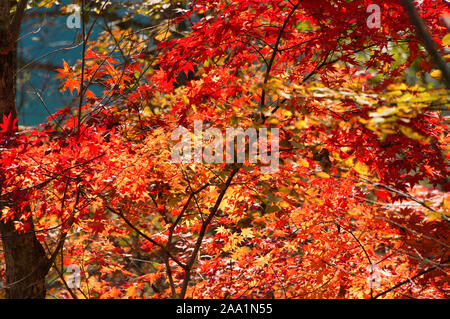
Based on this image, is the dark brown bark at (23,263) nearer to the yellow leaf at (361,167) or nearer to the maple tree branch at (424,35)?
the yellow leaf at (361,167)

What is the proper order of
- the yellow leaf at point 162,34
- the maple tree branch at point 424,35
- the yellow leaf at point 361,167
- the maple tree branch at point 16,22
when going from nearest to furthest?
1. the maple tree branch at point 424,35
2. the yellow leaf at point 361,167
3. the yellow leaf at point 162,34
4. the maple tree branch at point 16,22

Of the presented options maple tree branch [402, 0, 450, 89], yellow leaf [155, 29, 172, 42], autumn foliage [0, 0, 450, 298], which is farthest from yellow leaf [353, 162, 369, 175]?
yellow leaf [155, 29, 172, 42]

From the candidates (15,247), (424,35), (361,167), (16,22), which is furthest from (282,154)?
(16,22)

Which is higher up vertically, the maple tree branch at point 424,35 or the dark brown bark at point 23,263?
the maple tree branch at point 424,35

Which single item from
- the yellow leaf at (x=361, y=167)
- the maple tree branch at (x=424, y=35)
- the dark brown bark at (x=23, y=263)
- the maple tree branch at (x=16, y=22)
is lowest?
the dark brown bark at (x=23, y=263)

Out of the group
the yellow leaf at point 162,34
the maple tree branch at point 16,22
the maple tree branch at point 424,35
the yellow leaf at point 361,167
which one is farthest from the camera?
the maple tree branch at point 16,22

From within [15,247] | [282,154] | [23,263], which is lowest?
[23,263]

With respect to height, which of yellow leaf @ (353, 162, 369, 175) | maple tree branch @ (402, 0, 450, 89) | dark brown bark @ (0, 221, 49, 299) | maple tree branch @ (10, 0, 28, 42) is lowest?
dark brown bark @ (0, 221, 49, 299)

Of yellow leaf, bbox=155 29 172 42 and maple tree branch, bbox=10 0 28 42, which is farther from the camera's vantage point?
maple tree branch, bbox=10 0 28 42

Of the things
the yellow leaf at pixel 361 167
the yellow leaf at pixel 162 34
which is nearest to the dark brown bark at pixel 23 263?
the yellow leaf at pixel 162 34

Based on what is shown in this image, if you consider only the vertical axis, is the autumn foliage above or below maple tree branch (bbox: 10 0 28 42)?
below

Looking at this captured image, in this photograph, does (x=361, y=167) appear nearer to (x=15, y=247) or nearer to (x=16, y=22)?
(x=15, y=247)

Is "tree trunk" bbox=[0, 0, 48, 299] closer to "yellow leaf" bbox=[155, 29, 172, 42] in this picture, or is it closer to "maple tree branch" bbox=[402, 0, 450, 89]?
"yellow leaf" bbox=[155, 29, 172, 42]
